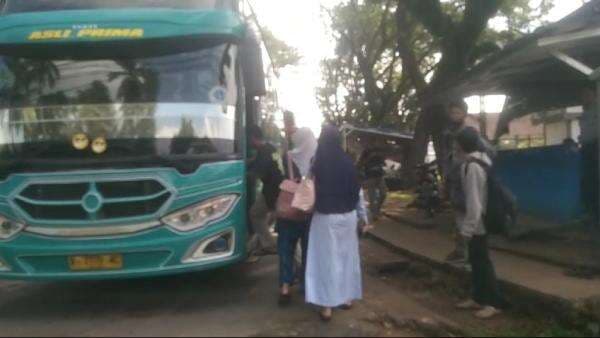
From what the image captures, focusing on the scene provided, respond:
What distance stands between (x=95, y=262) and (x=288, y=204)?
1.93 meters

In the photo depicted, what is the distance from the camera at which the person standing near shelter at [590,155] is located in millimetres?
8695

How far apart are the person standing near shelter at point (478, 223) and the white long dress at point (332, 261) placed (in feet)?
3.56

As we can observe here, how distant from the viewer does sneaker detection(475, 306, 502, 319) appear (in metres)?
6.25

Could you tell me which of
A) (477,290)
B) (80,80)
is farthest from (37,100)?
(477,290)

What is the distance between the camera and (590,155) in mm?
8852

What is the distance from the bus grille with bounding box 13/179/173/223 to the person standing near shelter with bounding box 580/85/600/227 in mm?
5677

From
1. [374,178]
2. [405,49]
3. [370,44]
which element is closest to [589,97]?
[374,178]

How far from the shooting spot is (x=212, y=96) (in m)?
6.63

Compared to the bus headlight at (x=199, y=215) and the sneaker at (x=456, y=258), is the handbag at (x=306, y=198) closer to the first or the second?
the bus headlight at (x=199, y=215)

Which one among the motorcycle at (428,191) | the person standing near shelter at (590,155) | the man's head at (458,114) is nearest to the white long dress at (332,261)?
the man's head at (458,114)

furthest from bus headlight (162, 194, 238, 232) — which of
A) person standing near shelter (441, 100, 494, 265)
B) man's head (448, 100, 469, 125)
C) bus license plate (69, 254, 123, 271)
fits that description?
man's head (448, 100, 469, 125)

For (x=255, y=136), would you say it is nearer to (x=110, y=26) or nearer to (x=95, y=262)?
(x=110, y=26)

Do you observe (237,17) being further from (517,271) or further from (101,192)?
(517,271)

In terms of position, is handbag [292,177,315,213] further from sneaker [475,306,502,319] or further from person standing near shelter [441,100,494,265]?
sneaker [475,306,502,319]
